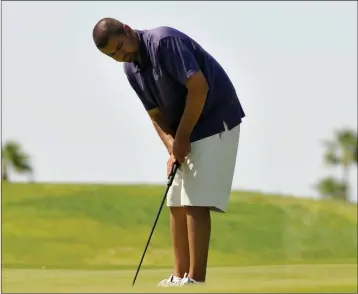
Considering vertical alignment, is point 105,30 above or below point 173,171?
above

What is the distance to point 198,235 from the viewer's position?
5.98m

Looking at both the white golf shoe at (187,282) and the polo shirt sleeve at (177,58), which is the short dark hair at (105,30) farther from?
the white golf shoe at (187,282)

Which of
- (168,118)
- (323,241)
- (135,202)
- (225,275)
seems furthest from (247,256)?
(168,118)

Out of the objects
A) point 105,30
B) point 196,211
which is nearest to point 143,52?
point 105,30

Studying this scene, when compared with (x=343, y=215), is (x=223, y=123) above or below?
above

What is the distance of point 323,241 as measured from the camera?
17594 mm

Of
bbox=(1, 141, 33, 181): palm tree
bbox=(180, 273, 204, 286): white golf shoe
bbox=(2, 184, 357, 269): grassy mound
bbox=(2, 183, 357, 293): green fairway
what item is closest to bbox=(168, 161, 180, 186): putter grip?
bbox=(180, 273, 204, 286): white golf shoe

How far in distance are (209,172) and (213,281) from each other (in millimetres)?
729

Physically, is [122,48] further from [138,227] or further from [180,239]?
[138,227]

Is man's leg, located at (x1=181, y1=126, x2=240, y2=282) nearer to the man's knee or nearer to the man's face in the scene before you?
the man's knee

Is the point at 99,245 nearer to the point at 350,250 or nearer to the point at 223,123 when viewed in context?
the point at 350,250

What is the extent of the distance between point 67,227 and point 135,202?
2463 mm

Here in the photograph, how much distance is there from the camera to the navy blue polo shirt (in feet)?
19.0

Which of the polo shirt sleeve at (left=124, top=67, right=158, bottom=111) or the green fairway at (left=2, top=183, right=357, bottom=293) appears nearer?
the polo shirt sleeve at (left=124, top=67, right=158, bottom=111)
